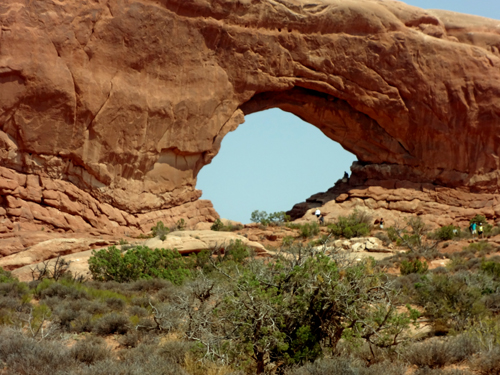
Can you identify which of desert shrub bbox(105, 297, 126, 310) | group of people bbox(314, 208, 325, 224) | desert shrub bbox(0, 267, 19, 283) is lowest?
desert shrub bbox(105, 297, 126, 310)

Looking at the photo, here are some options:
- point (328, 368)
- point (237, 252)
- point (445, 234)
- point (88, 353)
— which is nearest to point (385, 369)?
point (328, 368)

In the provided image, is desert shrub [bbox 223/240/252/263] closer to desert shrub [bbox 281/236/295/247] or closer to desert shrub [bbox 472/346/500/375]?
desert shrub [bbox 281/236/295/247]

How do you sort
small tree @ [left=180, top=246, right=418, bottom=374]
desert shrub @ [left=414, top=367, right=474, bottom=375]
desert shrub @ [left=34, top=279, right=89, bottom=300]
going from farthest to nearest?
desert shrub @ [left=34, top=279, right=89, bottom=300] → small tree @ [left=180, top=246, right=418, bottom=374] → desert shrub @ [left=414, top=367, right=474, bottom=375]

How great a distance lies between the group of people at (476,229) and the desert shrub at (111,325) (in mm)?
14848

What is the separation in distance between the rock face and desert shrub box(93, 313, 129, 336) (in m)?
10.1

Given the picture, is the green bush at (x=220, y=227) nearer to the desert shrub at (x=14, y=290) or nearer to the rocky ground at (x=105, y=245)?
the rocky ground at (x=105, y=245)

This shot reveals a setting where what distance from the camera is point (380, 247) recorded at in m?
17.2

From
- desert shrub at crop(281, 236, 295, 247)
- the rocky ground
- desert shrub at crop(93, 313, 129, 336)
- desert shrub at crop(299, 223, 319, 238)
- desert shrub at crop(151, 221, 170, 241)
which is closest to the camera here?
desert shrub at crop(93, 313, 129, 336)

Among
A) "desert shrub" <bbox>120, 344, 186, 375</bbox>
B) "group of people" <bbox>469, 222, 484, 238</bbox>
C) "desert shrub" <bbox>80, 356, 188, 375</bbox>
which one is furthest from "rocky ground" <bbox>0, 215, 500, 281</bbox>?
"desert shrub" <bbox>80, 356, 188, 375</bbox>

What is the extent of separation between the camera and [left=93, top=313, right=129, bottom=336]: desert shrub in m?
7.86

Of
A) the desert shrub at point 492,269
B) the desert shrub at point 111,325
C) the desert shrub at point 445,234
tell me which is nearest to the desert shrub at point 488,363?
the desert shrub at point 111,325

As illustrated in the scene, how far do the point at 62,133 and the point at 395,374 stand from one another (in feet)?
48.7

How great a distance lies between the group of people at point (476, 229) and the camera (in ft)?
66.2

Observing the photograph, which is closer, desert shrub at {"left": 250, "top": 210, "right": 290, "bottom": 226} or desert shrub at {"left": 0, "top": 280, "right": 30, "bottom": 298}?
desert shrub at {"left": 0, "top": 280, "right": 30, "bottom": 298}
